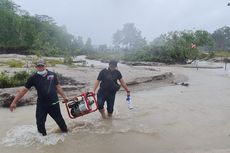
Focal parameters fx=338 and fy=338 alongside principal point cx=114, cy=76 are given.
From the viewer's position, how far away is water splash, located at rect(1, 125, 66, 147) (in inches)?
295

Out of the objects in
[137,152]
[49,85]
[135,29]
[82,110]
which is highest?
[135,29]

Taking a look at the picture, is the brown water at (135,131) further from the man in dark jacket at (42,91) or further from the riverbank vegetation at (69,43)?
the riverbank vegetation at (69,43)

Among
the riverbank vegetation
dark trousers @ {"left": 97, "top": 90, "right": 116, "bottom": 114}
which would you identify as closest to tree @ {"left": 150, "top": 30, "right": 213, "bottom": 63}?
the riverbank vegetation

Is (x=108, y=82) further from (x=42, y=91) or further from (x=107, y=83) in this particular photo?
(x=42, y=91)

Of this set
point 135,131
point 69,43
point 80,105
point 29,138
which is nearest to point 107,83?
point 80,105

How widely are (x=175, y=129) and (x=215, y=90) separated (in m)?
8.34

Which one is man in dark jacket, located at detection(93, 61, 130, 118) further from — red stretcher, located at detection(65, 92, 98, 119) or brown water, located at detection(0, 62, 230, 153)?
red stretcher, located at detection(65, 92, 98, 119)

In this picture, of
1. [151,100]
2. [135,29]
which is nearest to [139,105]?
[151,100]

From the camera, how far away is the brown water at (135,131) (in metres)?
7.21

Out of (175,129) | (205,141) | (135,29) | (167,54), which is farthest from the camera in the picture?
(135,29)

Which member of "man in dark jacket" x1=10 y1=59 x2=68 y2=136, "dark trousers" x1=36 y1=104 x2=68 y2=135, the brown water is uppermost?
"man in dark jacket" x1=10 y1=59 x2=68 y2=136

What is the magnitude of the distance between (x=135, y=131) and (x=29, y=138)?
2.58m

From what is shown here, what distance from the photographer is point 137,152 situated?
6.91 meters

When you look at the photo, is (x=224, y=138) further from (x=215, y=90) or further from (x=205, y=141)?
(x=215, y=90)
